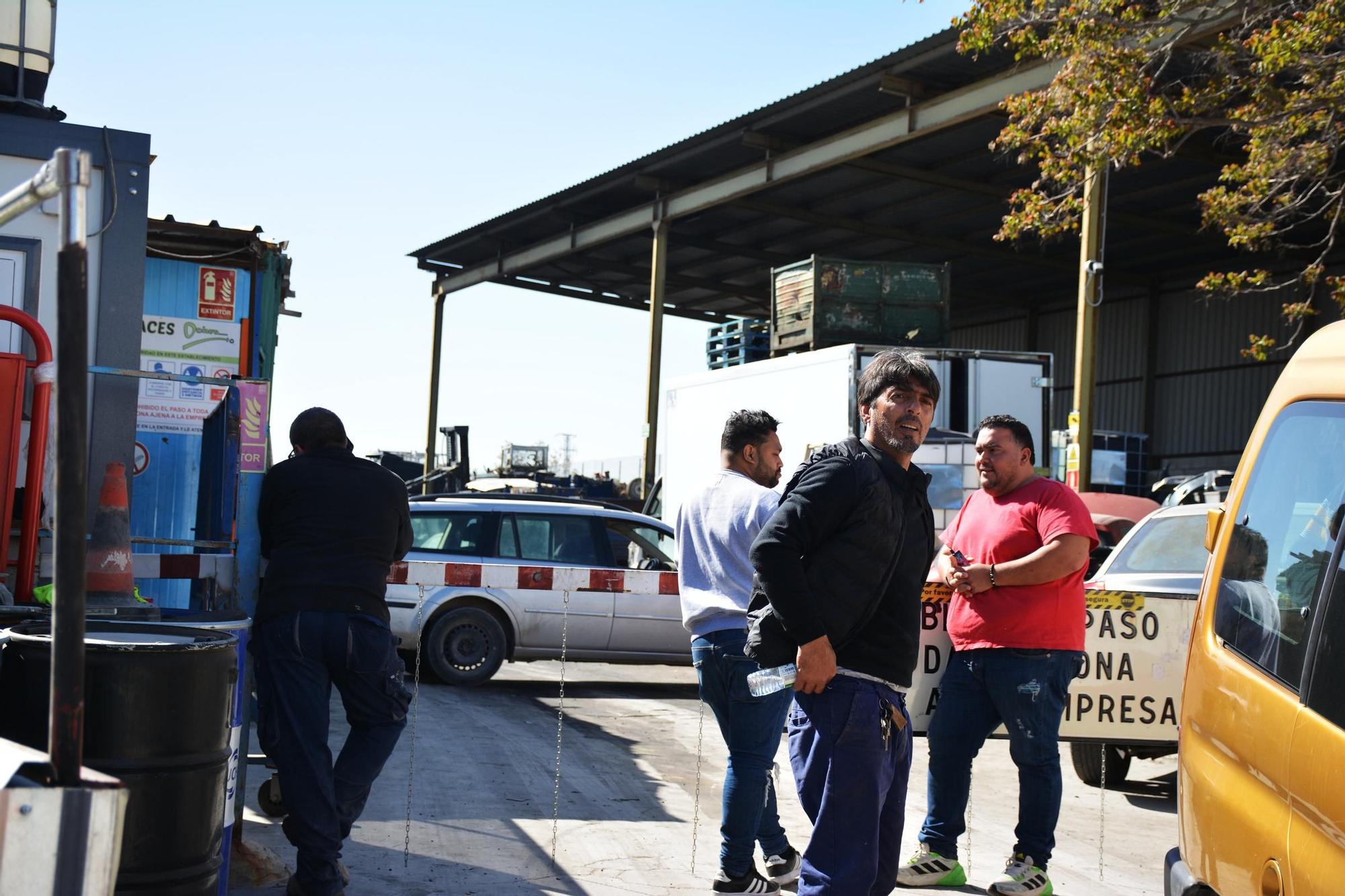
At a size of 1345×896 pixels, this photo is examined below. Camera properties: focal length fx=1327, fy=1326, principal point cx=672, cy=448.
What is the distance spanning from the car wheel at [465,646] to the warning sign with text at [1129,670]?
5996mm

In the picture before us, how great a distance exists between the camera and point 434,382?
1412 inches

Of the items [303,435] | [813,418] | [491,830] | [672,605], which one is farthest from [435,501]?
[303,435]

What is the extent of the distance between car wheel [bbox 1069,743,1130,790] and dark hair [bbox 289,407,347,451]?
5408mm

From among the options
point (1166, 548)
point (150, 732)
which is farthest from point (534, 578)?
point (150, 732)

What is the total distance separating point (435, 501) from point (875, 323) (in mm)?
7252

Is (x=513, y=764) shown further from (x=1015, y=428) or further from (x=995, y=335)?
(x=995, y=335)

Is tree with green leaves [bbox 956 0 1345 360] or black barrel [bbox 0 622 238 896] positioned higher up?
tree with green leaves [bbox 956 0 1345 360]

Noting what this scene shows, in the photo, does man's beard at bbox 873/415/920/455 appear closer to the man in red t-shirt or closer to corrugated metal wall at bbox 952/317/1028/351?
the man in red t-shirt

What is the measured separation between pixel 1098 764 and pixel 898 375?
5.43 meters

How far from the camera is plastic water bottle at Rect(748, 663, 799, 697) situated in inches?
Result: 153

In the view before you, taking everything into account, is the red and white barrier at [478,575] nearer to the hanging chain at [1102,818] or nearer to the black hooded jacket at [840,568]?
the black hooded jacket at [840,568]

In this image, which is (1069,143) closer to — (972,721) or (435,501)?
(435,501)

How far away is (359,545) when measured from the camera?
5246 millimetres

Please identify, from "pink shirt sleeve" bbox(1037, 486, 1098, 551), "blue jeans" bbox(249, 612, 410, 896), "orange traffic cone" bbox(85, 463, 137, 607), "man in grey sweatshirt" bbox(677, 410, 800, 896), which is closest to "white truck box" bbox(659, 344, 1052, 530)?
"pink shirt sleeve" bbox(1037, 486, 1098, 551)
